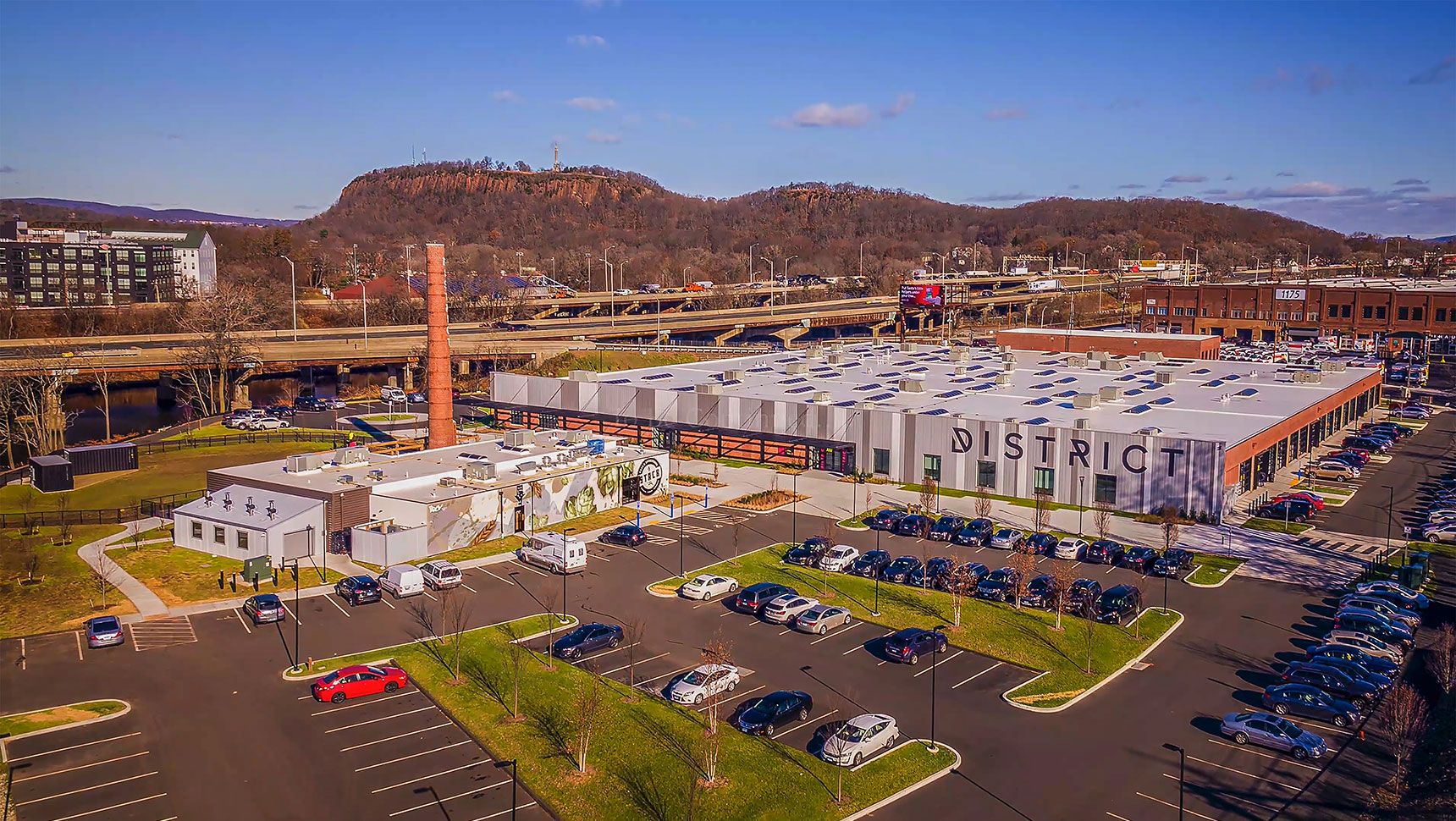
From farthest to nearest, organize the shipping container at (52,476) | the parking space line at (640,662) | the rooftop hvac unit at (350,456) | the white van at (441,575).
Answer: the shipping container at (52,476) → the rooftop hvac unit at (350,456) → the white van at (441,575) → the parking space line at (640,662)

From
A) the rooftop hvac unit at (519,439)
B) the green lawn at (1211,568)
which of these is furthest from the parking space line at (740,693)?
the rooftop hvac unit at (519,439)

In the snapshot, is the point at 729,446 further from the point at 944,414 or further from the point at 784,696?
the point at 784,696

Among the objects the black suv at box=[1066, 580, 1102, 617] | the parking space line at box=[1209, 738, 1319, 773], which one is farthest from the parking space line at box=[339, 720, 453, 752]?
the black suv at box=[1066, 580, 1102, 617]

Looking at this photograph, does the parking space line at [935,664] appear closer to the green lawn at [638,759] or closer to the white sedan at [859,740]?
the white sedan at [859,740]

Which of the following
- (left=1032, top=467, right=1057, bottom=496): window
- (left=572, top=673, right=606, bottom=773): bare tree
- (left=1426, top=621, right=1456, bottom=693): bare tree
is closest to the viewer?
(left=572, top=673, right=606, bottom=773): bare tree

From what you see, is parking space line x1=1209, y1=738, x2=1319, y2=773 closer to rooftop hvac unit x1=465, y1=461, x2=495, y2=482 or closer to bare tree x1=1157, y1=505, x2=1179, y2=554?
bare tree x1=1157, y1=505, x2=1179, y2=554
